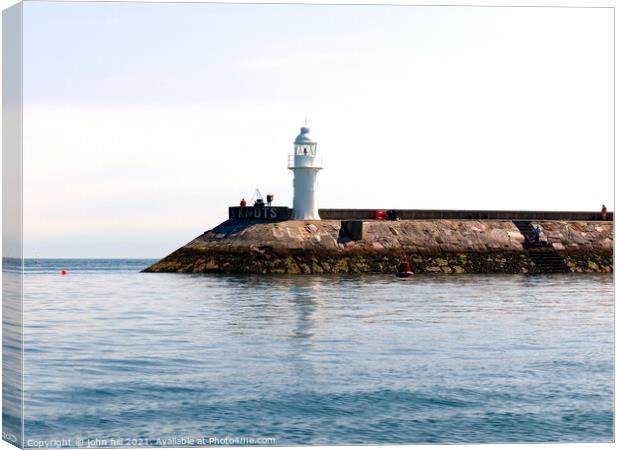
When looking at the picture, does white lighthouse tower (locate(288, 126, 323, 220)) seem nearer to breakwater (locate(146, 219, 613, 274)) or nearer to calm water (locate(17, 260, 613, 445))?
breakwater (locate(146, 219, 613, 274))

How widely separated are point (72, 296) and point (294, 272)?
1409 centimetres

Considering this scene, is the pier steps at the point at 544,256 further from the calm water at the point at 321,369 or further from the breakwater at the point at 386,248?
the calm water at the point at 321,369

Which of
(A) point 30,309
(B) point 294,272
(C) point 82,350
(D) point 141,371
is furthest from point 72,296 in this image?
(D) point 141,371

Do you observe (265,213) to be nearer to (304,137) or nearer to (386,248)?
(304,137)

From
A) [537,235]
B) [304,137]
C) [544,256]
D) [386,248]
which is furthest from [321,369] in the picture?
[537,235]

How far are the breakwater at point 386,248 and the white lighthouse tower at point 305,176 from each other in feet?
3.86

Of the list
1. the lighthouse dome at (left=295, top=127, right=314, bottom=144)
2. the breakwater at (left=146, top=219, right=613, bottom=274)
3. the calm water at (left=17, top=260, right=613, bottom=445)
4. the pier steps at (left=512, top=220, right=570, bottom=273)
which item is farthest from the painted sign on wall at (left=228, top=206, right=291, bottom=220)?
the calm water at (left=17, top=260, right=613, bottom=445)

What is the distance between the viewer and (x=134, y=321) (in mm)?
33969

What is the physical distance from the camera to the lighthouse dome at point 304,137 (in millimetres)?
61312

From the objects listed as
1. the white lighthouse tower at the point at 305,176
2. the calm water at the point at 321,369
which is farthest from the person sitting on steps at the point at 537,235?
the calm water at the point at 321,369

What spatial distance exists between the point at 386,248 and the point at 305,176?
6776 mm

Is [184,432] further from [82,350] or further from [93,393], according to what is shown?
[82,350]

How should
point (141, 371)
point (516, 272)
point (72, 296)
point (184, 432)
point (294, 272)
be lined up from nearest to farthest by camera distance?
point (184, 432) → point (141, 371) → point (72, 296) → point (294, 272) → point (516, 272)

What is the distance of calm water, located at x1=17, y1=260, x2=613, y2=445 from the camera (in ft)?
57.3
